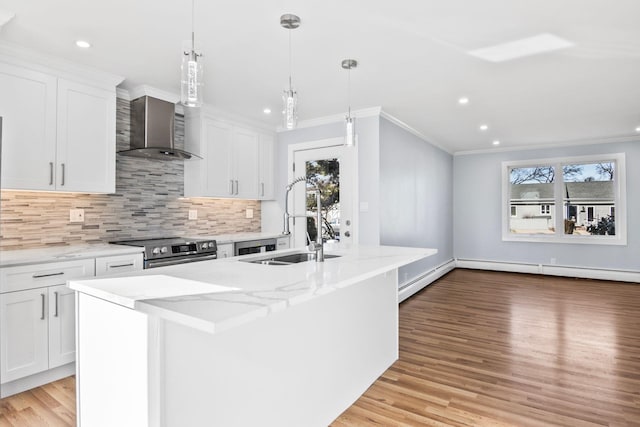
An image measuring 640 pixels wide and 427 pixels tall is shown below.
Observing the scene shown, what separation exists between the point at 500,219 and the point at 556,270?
1.31 m

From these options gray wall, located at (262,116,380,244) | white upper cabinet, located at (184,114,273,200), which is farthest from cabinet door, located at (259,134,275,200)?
gray wall, located at (262,116,380,244)

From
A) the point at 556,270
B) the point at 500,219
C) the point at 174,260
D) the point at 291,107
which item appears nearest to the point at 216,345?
the point at 291,107

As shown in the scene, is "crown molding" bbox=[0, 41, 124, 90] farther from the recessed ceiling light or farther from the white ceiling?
the recessed ceiling light

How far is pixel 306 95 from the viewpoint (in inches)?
153

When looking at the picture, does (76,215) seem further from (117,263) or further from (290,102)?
(290,102)

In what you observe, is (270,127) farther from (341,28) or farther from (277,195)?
(341,28)

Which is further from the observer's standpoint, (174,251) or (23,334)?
(174,251)

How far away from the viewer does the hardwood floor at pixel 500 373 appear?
220cm

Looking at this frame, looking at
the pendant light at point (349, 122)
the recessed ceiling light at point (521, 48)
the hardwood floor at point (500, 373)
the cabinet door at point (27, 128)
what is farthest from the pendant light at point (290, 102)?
the cabinet door at point (27, 128)

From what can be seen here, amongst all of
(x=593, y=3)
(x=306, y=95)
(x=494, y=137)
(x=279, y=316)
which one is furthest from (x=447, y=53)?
(x=494, y=137)

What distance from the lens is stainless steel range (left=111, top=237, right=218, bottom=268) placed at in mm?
3160

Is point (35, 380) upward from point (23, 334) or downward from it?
downward

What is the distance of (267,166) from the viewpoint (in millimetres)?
5078

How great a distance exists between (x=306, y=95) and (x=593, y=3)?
2.45 meters
